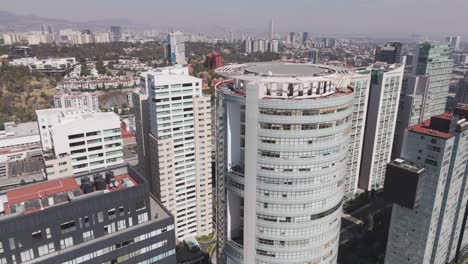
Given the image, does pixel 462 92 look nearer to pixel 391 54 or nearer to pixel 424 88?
pixel 391 54

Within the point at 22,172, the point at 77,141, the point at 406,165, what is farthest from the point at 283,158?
the point at 22,172

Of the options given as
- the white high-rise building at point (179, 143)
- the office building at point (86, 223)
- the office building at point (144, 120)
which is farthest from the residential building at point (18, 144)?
the office building at point (86, 223)

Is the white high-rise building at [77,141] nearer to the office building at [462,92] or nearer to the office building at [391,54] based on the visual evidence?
the office building at [462,92]

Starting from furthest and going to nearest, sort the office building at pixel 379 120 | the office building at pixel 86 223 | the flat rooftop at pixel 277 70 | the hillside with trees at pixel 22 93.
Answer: the hillside with trees at pixel 22 93 → the office building at pixel 379 120 → the flat rooftop at pixel 277 70 → the office building at pixel 86 223

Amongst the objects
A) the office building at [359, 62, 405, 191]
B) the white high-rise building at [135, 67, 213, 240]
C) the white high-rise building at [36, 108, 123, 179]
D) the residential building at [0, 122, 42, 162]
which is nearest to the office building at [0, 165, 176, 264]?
the white high-rise building at [36, 108, 123, 179]

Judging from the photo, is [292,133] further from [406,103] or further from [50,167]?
[406,103]
